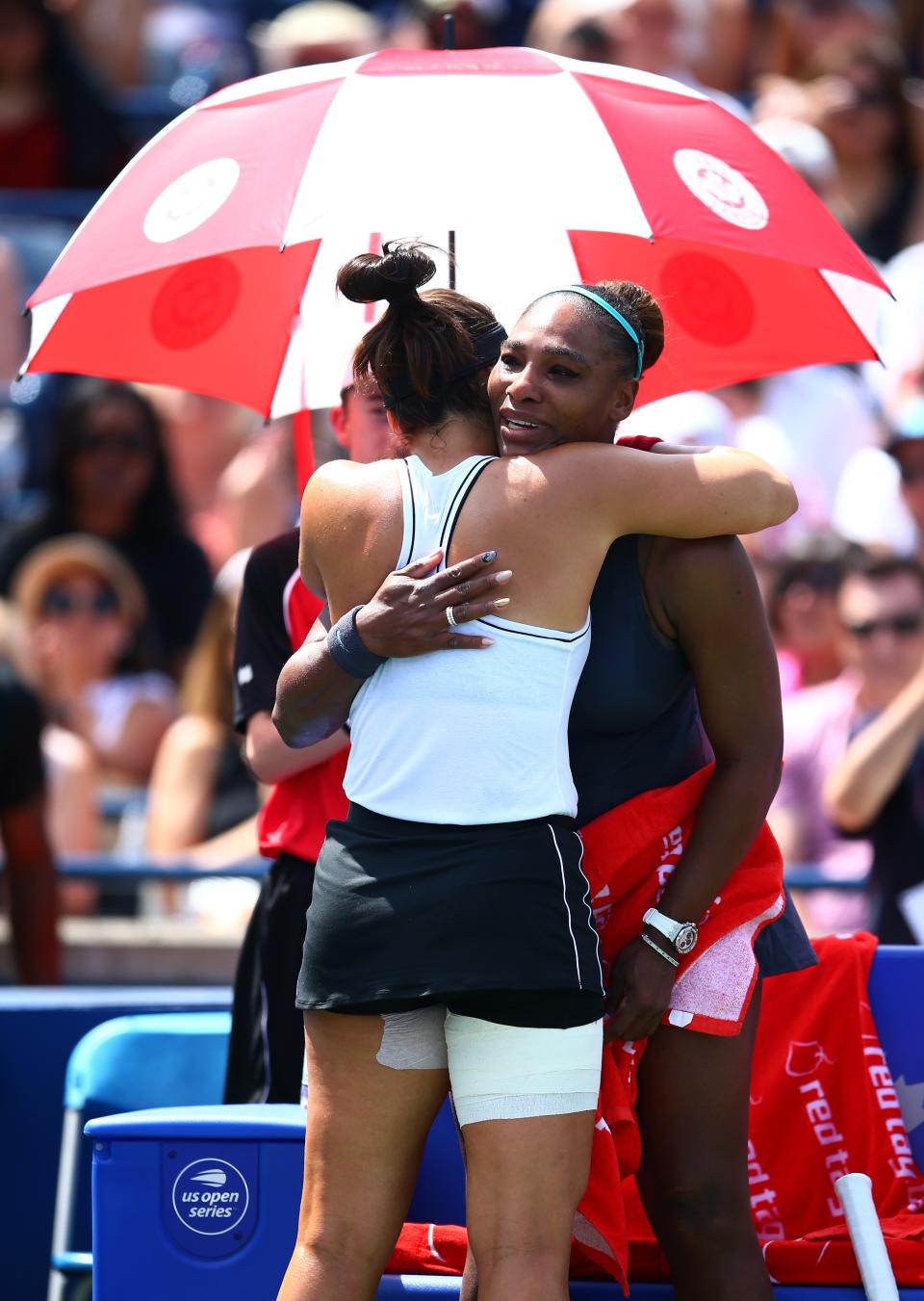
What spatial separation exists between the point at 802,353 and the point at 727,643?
1.07 metres

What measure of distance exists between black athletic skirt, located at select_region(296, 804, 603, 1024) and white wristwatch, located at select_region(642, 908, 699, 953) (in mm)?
195

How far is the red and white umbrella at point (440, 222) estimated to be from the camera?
119 inches

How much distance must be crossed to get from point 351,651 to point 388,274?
0.50 meters

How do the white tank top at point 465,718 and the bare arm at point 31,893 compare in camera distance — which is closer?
the white tank top at point 465,718

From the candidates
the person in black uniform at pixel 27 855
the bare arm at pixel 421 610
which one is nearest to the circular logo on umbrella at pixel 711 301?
the bare arm at pixel 421 610

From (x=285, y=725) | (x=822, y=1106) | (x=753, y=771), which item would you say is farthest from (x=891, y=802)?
(x=285, y=725)

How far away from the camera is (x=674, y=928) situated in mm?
2617

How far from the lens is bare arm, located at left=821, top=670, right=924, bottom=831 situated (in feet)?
14.7

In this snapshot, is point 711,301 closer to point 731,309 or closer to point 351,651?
A: point 731,309

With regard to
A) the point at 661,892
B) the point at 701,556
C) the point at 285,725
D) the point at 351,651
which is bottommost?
the point at 661,892

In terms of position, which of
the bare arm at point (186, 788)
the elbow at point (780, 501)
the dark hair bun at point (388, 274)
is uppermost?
the dark hair bun at point (388, 274)

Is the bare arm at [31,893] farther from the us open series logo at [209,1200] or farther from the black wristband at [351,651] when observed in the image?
the black wristband at [351,651]

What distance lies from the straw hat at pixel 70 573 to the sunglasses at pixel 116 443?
0.38 meters

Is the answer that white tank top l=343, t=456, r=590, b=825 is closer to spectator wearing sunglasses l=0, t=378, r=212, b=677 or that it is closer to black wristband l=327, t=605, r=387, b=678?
black wristband l=327, t=605, r=387, b=678
